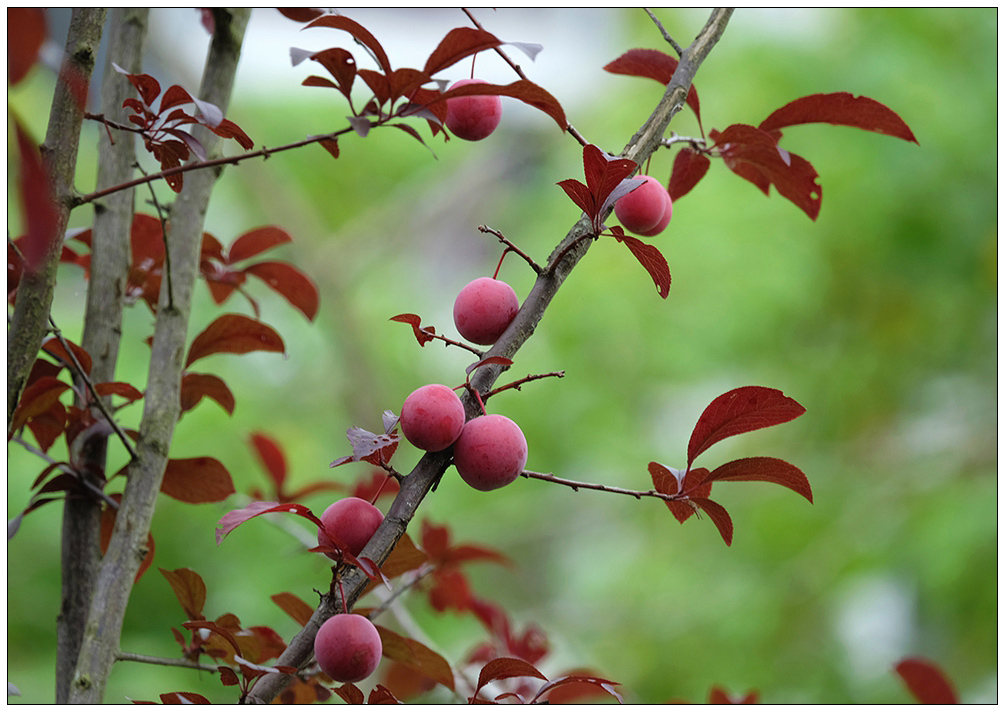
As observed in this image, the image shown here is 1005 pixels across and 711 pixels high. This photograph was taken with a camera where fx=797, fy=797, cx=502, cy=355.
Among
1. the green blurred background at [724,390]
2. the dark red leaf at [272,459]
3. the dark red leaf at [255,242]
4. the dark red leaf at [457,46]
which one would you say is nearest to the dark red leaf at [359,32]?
the dark red leaf at [457,46]

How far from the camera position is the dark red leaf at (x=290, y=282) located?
0.56m

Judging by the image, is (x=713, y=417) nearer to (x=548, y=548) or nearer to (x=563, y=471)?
(x=563, y=471)

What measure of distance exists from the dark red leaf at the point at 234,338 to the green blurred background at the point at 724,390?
0.89 metres

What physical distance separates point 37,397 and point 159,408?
0.07 metres

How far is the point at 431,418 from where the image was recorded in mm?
312

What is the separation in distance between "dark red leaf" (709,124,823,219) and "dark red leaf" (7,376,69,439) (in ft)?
1.30

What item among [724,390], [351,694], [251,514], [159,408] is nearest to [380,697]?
[351,694]

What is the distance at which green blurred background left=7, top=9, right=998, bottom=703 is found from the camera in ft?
4.58

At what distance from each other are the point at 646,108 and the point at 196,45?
3.70 feet

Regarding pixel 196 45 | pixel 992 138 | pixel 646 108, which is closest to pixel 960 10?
pixel 992 138

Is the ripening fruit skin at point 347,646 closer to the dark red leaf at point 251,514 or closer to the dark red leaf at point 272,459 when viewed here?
the dark red leaf at point 251,514

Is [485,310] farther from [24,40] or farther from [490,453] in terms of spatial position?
[24,40]

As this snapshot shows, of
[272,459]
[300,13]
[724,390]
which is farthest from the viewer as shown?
[724,390]

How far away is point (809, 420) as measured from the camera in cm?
177
